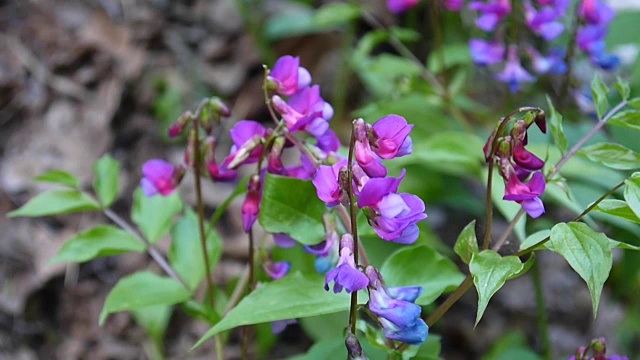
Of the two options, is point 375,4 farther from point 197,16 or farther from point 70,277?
point 70,277

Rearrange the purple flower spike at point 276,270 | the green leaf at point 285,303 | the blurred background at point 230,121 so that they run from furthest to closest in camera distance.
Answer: the blurred background at point 230,121
the purple flower spike at point 276,270
the green leaf at point 285,303

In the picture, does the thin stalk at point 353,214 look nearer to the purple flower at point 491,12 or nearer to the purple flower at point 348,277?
A: the purple flower at point 348,277

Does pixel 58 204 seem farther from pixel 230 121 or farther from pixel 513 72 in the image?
pixel 230 121

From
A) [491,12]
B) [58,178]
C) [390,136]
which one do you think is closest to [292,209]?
[390,136]

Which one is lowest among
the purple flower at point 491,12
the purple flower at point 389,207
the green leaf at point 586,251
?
the purple flower at point 491,12

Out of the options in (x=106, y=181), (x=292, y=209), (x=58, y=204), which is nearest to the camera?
(x=292, y=209)

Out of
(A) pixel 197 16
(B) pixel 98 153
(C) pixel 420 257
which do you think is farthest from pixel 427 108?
(A) pixel 197 16

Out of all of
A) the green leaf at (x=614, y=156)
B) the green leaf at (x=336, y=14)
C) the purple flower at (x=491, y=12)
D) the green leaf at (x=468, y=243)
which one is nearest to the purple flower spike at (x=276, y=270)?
the green leaf at (x=468, y=243)
